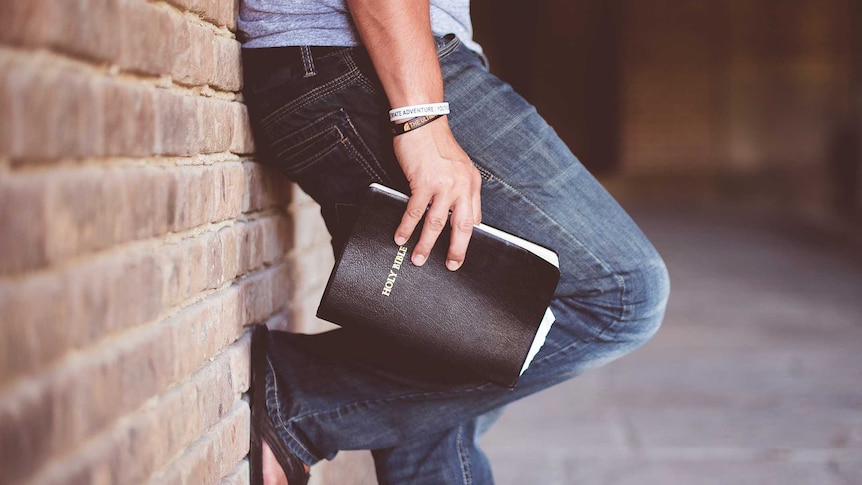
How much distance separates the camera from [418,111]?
108 cm

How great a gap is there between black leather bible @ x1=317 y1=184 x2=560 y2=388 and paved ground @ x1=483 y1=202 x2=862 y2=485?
1031 millimetres

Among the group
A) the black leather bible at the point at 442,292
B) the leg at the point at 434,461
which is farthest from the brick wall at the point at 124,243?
the leg at the point at 434,461

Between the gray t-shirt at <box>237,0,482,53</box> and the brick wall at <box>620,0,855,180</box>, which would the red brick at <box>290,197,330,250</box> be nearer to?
the gray t-shirt at <box>237,0,482,53</box>

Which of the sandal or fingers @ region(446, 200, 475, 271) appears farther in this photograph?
the sandal

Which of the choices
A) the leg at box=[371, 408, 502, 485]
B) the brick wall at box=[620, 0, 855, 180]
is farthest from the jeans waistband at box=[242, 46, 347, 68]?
the brick wall at box=[620, 0, 855, 180]

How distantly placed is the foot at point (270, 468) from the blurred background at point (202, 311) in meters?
0.04

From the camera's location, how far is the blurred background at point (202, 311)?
0.62 m

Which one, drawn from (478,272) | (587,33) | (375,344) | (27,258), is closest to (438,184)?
(478,272)

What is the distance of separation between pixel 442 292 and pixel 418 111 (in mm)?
227

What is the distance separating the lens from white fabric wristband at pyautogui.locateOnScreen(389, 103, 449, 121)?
42.3 inches

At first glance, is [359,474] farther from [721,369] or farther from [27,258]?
[721,369]

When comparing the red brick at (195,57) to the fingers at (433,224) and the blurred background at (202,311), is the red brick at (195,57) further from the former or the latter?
the fingers at (433,224)

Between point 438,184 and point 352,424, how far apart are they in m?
0.44

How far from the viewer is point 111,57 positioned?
0.74 meters
